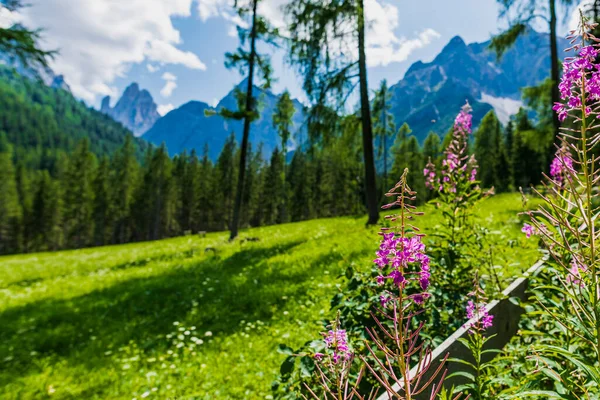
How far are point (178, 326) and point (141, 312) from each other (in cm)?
146

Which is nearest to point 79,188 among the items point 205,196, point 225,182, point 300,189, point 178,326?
point 205,196

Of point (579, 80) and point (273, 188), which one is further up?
point (273, 188)

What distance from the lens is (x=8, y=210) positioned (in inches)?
2506

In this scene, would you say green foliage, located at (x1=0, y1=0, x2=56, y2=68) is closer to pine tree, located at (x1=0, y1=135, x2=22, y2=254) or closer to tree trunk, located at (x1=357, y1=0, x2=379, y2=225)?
tree trunk, located at (x1=357, y1=0, x2=379, y2=225)

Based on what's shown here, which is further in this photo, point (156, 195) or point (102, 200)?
point (156, 195)

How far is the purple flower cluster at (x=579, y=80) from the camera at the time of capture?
4.21ft

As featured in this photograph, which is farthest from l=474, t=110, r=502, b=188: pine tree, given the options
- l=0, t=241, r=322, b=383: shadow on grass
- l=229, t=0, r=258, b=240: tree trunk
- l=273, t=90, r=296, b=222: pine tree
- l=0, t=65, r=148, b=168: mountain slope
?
l=0, t=65, r=148, b=168: mountain slope

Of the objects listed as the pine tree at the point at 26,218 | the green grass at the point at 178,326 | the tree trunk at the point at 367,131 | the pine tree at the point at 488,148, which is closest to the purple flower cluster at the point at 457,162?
the green grass at the point at 178,326

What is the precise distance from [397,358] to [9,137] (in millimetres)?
177211

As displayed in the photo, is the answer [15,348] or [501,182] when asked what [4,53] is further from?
[501,182]

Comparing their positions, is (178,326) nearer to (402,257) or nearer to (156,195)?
(402,257)

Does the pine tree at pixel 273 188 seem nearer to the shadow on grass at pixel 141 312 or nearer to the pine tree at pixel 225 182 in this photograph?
the pine tree at pixel 225 182

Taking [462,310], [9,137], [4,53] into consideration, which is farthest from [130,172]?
A: [9,137]

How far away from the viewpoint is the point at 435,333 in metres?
2.80
